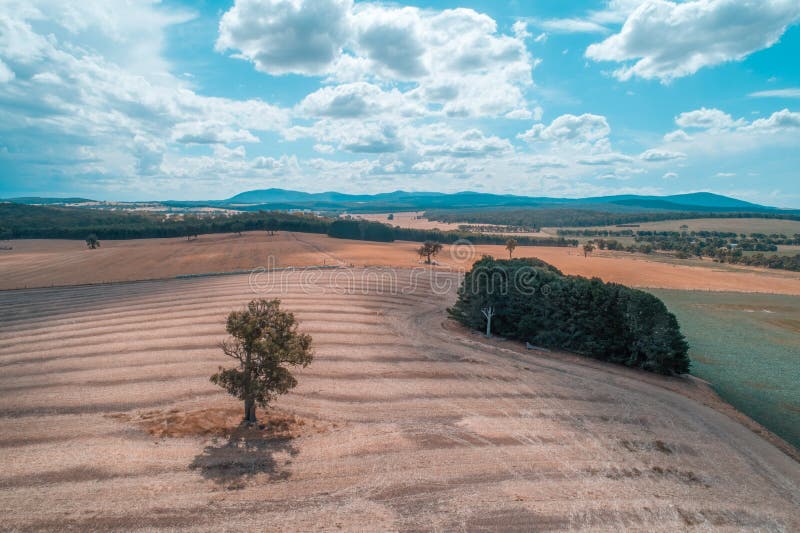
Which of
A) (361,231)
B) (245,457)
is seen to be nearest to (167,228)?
(361,231)

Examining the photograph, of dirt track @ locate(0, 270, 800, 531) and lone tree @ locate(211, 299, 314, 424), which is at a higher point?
lone tree @ locate(211, 299, 314, 424)

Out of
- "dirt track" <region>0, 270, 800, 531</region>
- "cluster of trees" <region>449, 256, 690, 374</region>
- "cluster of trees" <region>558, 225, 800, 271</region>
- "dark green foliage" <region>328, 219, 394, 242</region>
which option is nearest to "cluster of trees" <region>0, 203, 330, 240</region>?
"dark green foliage" <region>328, 219, 394, 242</region>

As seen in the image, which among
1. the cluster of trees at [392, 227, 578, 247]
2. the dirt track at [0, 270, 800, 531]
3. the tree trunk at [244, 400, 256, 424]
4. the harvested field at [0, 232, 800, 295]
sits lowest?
the dirt track at [0, 270, 800, 531]

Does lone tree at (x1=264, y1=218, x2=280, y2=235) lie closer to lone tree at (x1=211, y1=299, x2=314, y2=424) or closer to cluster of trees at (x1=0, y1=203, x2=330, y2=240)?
cluster of trees at (x1=0, y1=203, x2=330, y2=240)

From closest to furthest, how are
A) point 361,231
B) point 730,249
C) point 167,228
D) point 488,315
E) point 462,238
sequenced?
point 488,315 < point 730,249 < point 167,228 < point 361,231 < point 462,238

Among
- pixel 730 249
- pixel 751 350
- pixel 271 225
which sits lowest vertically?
pixel 751 350

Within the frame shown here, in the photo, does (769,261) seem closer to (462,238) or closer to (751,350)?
(462,238)
